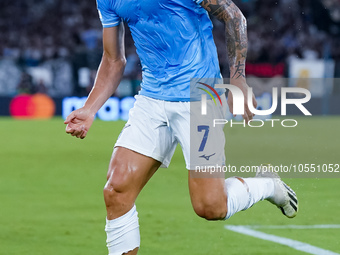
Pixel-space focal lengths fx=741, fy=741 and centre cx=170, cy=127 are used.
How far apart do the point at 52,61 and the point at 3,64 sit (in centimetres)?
133

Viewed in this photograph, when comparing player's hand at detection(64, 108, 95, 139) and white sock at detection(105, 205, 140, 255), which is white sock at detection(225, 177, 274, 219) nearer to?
Result: white sock at detection(105, 205, 140, 255)

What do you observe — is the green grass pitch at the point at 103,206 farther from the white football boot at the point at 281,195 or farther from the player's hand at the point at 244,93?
the player's hand at the point at 244,93

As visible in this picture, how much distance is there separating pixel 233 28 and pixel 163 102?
0.59 meters

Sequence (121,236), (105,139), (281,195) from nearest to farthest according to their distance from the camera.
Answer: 1. (121,236)
2. (281,195)
3. (105,139)

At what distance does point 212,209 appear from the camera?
14.2 ft

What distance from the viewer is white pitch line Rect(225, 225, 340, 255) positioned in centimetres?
506

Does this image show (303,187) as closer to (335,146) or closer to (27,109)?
(335,146)

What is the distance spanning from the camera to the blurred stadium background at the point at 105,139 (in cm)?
575

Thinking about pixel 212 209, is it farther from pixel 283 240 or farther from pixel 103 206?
pixel 103 206

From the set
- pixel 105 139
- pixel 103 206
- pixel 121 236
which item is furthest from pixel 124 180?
pixel 105 139

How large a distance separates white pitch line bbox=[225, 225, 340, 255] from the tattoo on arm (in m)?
1.52

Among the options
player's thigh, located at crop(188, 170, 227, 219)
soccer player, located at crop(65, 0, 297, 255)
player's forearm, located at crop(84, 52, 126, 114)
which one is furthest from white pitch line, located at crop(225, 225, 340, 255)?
player's forearm, located at crop(84, 52, 126, 114)

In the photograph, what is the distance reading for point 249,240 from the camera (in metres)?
5.50

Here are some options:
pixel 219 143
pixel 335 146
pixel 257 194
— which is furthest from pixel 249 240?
pixel 335 146
